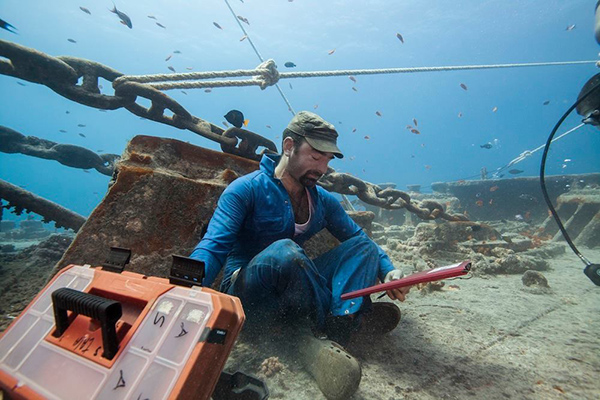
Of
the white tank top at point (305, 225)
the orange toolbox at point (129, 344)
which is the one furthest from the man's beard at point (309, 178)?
the orange toolbox at point (129, 344)

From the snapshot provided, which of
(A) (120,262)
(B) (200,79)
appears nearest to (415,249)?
(B) (200,79)

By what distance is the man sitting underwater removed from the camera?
157 centimetres

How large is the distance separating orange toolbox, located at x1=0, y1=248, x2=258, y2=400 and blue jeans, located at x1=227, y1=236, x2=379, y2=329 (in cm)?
67

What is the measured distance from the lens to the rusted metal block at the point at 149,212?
6.44ft

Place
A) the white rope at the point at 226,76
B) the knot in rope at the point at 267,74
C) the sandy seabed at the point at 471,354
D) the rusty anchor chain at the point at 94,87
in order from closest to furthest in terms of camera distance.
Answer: the sandy seabed at the point at 471,354, the rusty anchor chain at the point at 94,87, the white rope at the point at 226,76, the knot in rope at the point at 267,74

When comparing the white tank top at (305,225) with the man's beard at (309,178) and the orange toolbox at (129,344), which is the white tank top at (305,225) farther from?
the orange toolbox at (129,344)

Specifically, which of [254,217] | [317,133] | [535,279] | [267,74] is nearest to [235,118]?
[267,74]

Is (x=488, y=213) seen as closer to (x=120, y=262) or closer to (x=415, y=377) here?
(x=415, y=377)

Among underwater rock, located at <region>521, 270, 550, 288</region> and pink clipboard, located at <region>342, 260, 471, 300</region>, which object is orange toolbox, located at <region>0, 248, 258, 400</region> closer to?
pink clipboard, located at <region>342, 260, 471, 300</region>

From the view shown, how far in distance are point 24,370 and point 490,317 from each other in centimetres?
324

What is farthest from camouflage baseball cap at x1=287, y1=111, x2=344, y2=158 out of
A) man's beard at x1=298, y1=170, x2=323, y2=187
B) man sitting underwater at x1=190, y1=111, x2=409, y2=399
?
man's beard at x1=298, y1=170, x2=323, y2=187

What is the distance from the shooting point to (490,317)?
244 centimetres

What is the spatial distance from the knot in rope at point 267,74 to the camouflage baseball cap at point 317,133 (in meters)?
1.71

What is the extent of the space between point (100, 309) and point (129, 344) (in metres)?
0.16
